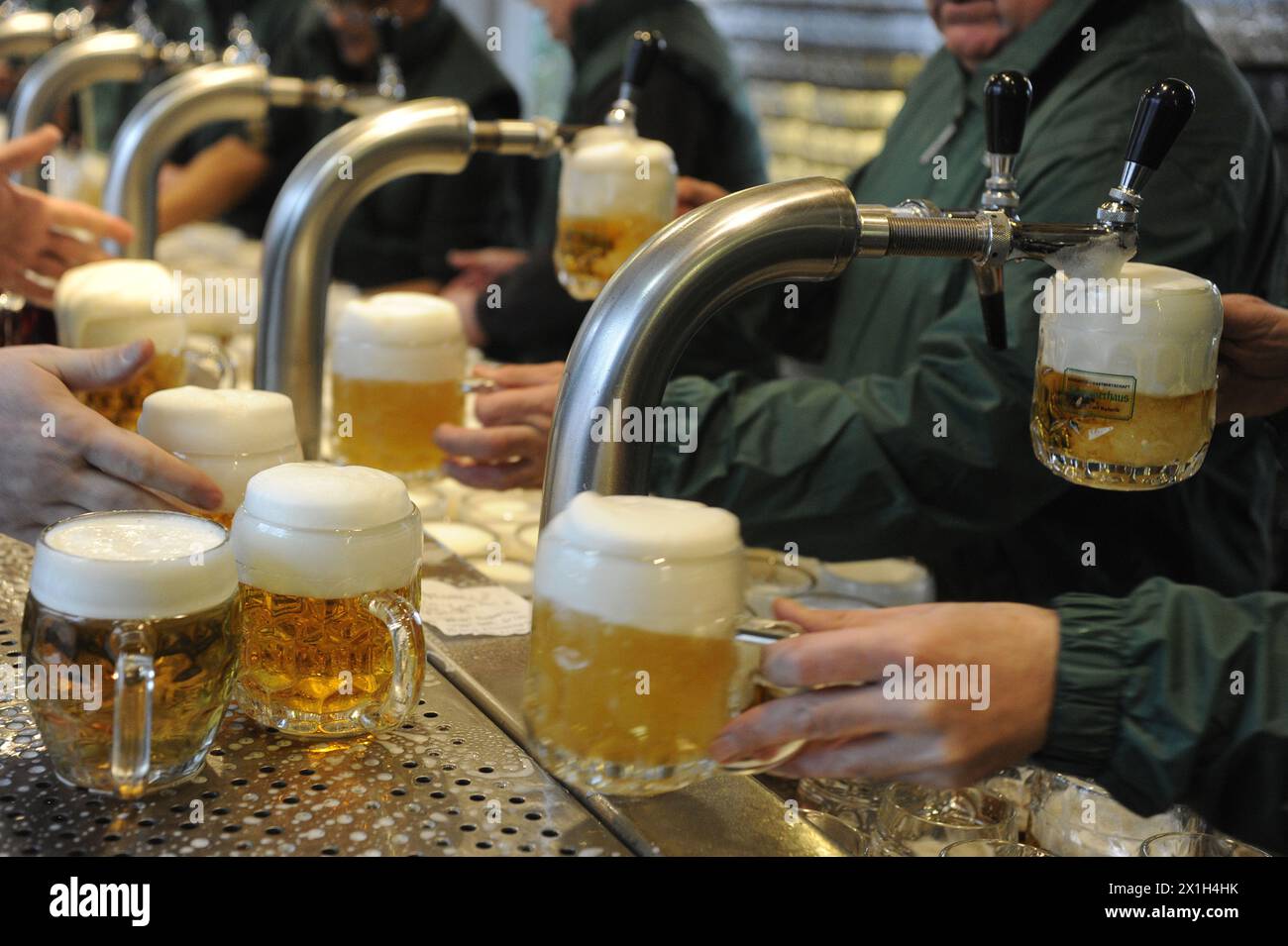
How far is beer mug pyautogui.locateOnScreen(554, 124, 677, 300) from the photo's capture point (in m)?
Answer: 1.95

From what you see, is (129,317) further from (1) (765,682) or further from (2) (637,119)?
(2) (637,119)

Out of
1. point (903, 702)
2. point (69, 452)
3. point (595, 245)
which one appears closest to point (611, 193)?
point (595, 245)

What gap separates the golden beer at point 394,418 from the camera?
189 centimetres

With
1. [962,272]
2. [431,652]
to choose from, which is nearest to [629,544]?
[431,652]

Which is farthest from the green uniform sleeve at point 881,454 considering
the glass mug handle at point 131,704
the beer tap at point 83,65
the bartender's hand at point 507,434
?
the beer tap at point 83,65

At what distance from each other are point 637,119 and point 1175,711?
82.0 inches

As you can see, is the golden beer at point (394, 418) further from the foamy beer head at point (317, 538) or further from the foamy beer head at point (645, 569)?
the foamy beer head at point (645, 569)

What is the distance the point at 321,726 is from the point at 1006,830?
554 mm

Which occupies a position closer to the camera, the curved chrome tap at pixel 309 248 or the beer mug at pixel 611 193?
the curved chrome tap at pixel 309 248

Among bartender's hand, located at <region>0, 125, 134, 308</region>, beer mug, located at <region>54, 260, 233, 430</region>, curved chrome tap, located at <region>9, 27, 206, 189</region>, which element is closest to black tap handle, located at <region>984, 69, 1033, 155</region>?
beer mug, located at <region>54, 260, 233, 430</region>

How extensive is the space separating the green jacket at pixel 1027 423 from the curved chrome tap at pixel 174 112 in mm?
948

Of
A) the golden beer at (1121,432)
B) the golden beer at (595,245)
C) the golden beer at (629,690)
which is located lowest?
the golden beer at (629,690)

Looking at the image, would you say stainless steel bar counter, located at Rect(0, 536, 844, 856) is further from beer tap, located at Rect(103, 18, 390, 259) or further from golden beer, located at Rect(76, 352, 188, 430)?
beer tap, located at Rect(103, 18, 390, 259)

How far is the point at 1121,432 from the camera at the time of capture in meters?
1.22
